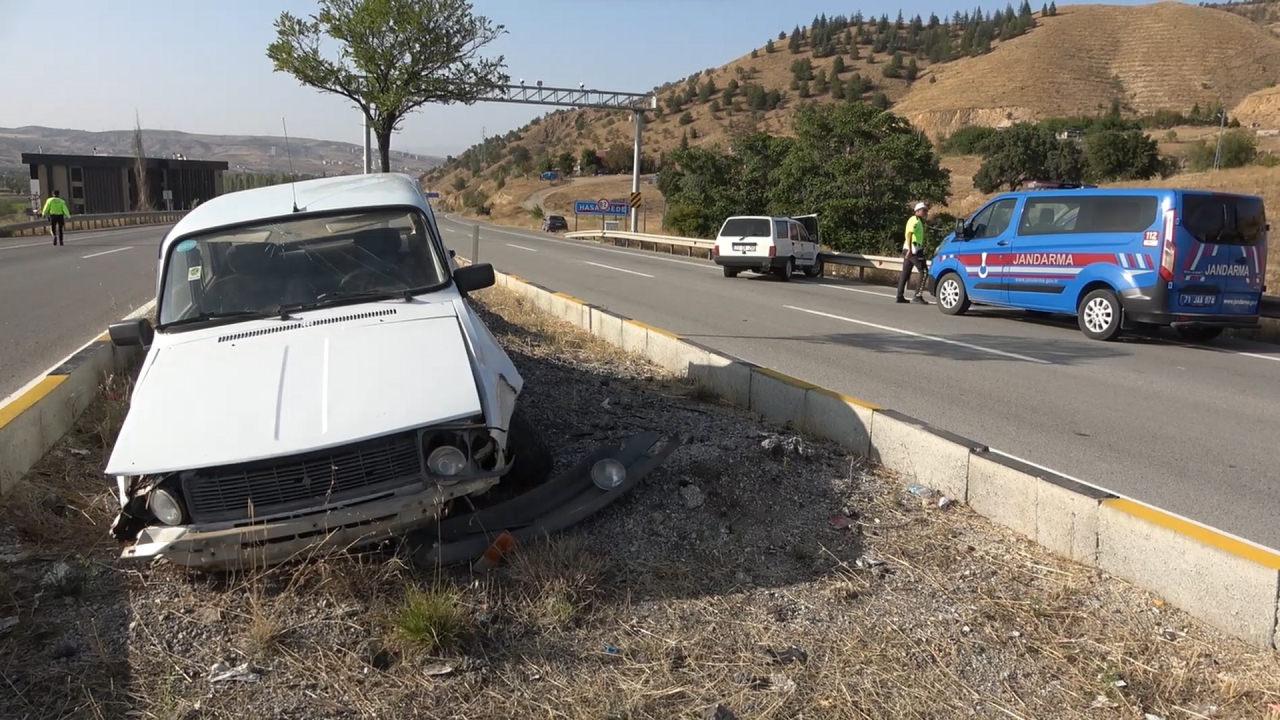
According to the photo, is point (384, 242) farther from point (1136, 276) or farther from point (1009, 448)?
point (1136, 276)

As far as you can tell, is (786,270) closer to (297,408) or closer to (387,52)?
(387,52)

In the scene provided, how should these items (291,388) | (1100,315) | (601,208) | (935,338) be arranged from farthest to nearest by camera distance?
(601,208) < (1100,315) < (935,338) < (291,388)

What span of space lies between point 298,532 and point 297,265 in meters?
2.11

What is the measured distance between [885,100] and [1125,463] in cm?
10334

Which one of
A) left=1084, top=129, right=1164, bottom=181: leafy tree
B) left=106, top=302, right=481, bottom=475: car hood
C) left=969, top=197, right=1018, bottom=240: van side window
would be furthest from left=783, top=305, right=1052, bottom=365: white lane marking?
left=1084, top=129, right=1164, bottom=181: leafy tree

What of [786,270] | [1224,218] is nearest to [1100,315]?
[1224,218]

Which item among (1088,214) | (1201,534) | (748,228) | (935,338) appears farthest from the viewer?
(748,228)

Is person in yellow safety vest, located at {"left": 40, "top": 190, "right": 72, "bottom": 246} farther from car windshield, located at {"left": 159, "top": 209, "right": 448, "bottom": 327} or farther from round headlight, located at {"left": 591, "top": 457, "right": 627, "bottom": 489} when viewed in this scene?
round headlight, located at {"left": 591, "top": 457, "right": 627, "bottom": 489}

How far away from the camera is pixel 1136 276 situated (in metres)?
11.6

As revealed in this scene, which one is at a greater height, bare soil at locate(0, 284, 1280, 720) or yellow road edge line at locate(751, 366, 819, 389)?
yellow road edge line at locate(751, 366, 819, 389)

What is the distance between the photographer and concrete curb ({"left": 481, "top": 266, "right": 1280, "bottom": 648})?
346 centimetres

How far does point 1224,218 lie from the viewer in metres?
11.5

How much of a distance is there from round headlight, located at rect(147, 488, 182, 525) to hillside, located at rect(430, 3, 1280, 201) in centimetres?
7914

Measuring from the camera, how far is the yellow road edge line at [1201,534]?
345 cm
